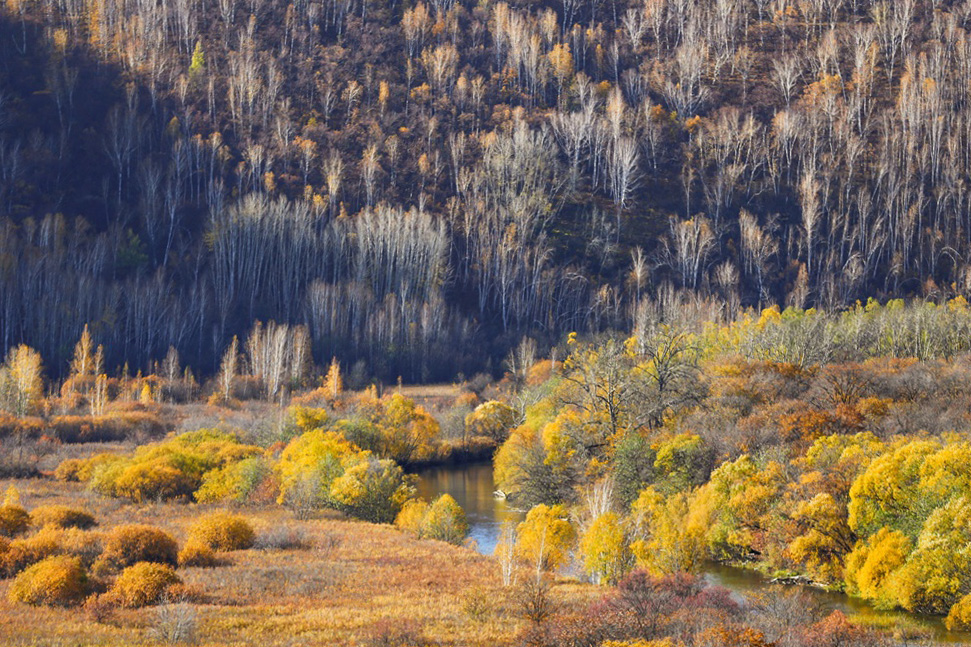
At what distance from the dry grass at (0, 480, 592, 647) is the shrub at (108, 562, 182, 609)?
79 centimetres

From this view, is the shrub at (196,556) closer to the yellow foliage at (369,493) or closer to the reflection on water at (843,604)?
the yellow foliage at (369,493)

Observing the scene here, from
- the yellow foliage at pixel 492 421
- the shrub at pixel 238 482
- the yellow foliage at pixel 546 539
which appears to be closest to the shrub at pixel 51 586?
the yellow foliage at pixel 546 539

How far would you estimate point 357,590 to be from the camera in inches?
1467

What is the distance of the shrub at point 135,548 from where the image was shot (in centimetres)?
3803

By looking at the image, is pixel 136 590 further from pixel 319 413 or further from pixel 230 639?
pixel 319 413

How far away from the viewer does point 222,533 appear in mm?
45281

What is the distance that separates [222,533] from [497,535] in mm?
17468

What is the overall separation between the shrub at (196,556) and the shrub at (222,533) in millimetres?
2642

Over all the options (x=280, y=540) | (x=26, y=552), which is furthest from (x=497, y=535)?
(x=26, y=552)

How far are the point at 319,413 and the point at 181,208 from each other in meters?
70.2

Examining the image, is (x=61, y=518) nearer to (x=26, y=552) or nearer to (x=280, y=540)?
(x=26, y=552)

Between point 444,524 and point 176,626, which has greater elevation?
point 176,626

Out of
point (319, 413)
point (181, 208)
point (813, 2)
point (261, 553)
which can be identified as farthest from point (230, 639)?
point (813, 2)

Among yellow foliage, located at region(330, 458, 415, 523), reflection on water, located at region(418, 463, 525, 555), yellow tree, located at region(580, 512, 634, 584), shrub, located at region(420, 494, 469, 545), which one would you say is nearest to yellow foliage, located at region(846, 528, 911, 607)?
yellow tree, located at region(580, 512, 634, 584)
